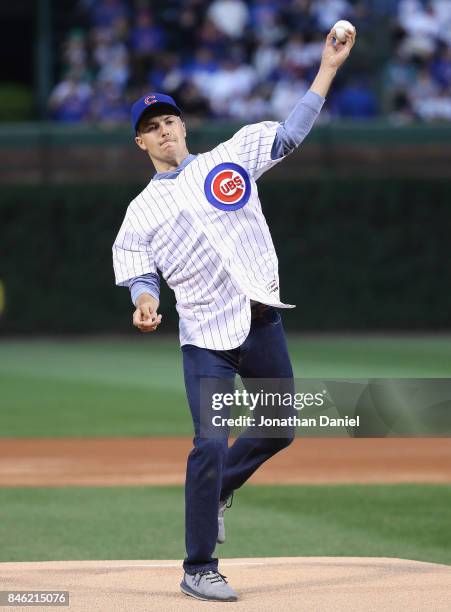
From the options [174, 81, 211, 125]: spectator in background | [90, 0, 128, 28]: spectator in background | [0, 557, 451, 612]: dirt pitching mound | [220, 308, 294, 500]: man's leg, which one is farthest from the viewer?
[90, 0, 128, 28]: spectator in background

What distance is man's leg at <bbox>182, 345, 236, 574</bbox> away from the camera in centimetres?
496

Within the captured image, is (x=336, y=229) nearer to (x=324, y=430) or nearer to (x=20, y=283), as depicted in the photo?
(x=20, y=283)

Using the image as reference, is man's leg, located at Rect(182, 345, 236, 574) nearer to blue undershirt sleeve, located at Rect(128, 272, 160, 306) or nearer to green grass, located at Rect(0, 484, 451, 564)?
blue undershirt sleeve, located at Rect(128, 272, 160, 306)

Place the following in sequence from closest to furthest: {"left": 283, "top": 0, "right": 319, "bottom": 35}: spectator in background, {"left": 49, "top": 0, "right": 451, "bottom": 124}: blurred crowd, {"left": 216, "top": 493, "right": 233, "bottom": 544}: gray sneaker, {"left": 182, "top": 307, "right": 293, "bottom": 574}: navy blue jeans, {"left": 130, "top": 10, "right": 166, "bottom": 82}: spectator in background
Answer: {"left": 182, "top": 307, "right": 293, "bottom": 574}: navy blue jeans, {"left": 216, "top": 493, "right": 233, "bottom": 544}: gray sneaker, {"left": 49, "top": 0, "right": 451, "bottom": 124}: blurred crowd, {"left": 130, "top": 10, "right": 166, "bottom": 82}: spectator in background, {"left": 283, "top": 0, "right": 319, "bottom": 35}: spectator in background

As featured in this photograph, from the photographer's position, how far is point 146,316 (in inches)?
195

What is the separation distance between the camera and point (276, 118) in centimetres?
1970

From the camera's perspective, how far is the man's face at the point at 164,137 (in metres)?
5.23

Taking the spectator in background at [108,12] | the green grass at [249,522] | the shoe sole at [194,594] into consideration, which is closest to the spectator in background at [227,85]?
the spectator in background at [108,12]

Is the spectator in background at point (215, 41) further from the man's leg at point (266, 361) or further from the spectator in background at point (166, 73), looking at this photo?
the man's leg at point (266, 361)

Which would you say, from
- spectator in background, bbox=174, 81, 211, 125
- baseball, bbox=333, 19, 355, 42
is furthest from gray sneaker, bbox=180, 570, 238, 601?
spectator in background, bbox=174, 81, 211, 125

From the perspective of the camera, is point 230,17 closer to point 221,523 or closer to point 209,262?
point 221,523

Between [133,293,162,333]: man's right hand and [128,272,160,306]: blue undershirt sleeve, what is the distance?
8cm

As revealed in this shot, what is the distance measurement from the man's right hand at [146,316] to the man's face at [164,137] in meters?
0.61

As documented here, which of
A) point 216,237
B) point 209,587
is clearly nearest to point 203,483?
point 209,587
